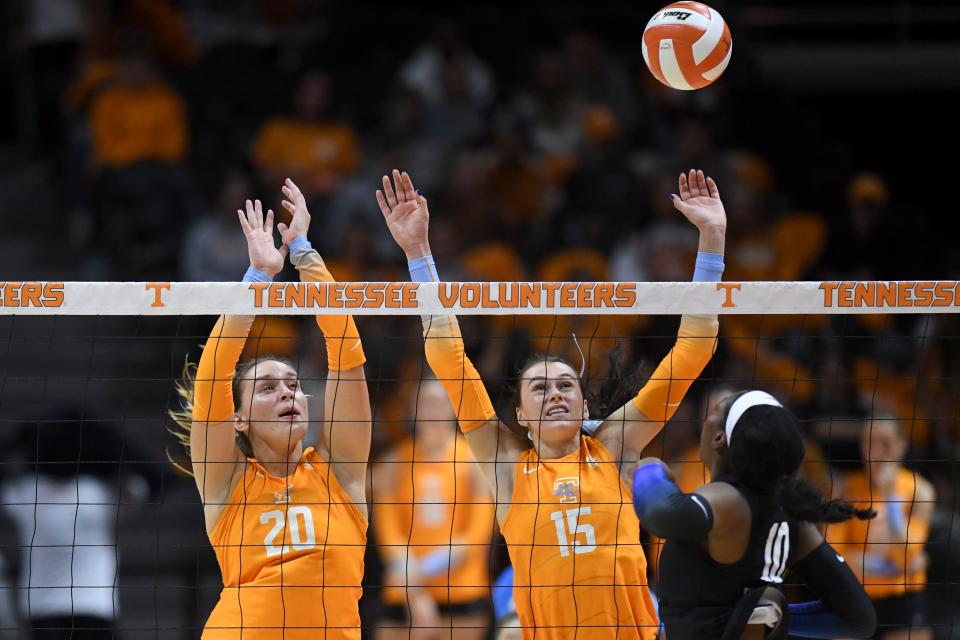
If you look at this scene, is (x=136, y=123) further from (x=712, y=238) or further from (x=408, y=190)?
(x=712, y=238)

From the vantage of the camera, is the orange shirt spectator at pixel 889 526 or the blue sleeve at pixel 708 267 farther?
the orange shirt spectator at pixel 889 526

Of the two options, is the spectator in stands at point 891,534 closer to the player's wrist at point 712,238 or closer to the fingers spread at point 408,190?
the player's wrist at point 712,238

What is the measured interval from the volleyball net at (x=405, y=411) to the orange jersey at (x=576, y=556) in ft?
0.26

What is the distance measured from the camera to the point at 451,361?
516 cm

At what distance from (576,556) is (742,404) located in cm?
109

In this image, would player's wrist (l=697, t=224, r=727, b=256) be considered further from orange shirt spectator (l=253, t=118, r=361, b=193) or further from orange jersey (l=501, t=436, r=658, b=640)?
orange shirt spectator (l=253, t=118, r=361, b=193)

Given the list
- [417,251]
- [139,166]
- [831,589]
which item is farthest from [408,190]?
[139,166]

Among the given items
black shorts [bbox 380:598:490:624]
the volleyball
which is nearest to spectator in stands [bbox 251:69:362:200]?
black shorts [bbox 380:598:490:624]

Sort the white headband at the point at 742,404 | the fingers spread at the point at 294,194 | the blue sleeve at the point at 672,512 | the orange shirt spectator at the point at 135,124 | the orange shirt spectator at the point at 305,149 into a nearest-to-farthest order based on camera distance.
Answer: the blue sleeve at the point at 672,512 < the white headband at the point at 742,404 < the fingers spread at the point at 294,194 < the orange shirt spectator at the point at 135,124 < the orange shirt spectator at the point at 305,149

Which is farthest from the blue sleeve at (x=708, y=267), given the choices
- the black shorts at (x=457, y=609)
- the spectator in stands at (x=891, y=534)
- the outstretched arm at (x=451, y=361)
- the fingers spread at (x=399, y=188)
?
the black shorts at (x=457, y=609)

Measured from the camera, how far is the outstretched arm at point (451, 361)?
5.17 m

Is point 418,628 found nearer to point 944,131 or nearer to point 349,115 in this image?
point 349,115

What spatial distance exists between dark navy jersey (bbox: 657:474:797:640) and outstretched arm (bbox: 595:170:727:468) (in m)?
0.89

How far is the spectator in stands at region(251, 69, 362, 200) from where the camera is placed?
35.3 feet
